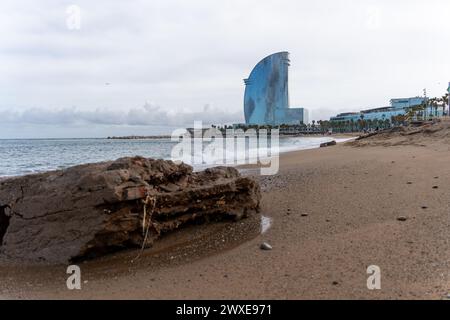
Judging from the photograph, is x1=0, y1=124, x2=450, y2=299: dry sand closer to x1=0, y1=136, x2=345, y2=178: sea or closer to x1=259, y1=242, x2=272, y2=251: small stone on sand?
x1=259, y1=242, x2=272, y2=251: small stone on sand

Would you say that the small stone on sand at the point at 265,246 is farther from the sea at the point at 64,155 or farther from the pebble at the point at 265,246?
the sea at the point at 64,155

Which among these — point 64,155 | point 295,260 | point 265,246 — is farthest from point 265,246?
point 64,155

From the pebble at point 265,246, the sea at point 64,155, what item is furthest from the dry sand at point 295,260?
the sea at point 64,155

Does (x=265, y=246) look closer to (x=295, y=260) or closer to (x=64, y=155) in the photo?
(x=295, y=260)

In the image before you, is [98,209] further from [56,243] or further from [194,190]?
[194,190]

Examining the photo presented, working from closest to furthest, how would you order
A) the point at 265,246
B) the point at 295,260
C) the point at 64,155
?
the point at 295,260 → the point at 265,246 → the point at 64,155

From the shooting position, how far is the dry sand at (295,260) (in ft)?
13.9

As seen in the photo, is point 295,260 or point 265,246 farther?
point 265,246

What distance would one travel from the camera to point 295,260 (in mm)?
5094

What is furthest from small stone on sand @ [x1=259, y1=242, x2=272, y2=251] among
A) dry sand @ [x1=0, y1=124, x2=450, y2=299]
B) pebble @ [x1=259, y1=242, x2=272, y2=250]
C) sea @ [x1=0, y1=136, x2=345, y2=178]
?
sea @ [x1=0, y1=136, x2=345, y2=178]

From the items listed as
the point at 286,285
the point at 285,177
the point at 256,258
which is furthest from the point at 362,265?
the point at 285,177

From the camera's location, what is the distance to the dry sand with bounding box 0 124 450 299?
4.24 metres

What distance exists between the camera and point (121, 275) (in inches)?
204

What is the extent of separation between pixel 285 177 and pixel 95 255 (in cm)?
815
